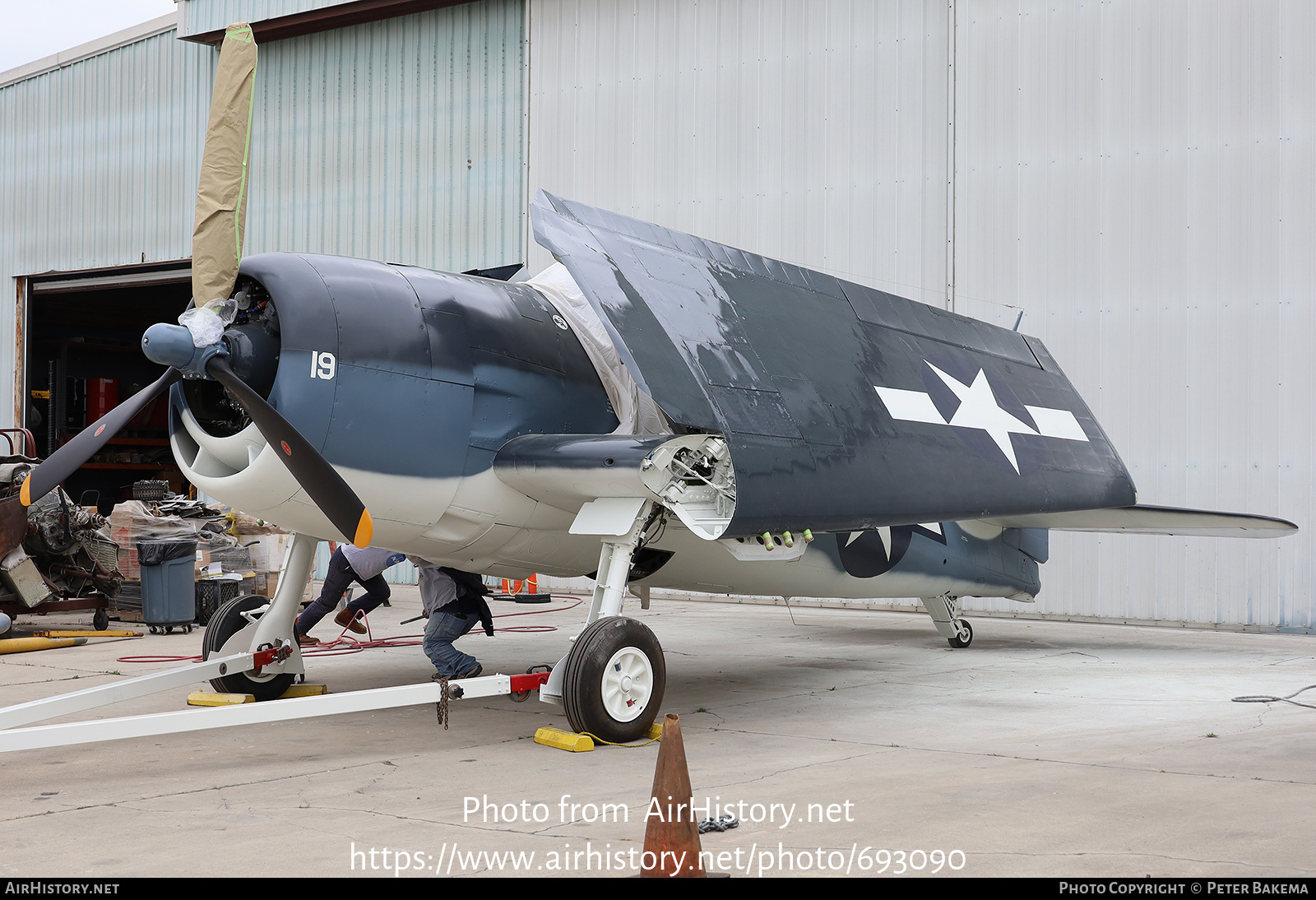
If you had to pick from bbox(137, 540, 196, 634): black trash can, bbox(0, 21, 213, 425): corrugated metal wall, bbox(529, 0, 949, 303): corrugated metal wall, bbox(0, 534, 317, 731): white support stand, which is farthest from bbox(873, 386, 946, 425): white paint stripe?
bbox(0, 21, 213, 425): corrugated metal wall

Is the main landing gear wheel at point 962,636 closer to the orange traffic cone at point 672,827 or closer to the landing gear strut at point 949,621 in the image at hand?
the landing gear strut at point 949,621

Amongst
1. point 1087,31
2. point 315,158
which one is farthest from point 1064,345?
point 315,158

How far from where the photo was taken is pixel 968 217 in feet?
50.5

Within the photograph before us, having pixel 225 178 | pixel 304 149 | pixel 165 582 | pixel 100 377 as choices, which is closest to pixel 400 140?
pixel 304 149

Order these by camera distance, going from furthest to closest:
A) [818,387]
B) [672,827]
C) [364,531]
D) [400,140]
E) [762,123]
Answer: [400,140] → [762,123] → [818,387] → [364,531] → [672,827]

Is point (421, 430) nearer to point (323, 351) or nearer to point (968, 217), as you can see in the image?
point (323, 351)

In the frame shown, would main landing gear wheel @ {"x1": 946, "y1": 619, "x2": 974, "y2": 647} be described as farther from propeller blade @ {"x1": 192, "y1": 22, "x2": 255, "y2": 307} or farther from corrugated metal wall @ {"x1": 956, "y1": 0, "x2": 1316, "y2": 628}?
propeller blade @ {"x1": 192, "y1": 22, "x2": 255, "y2": 307}

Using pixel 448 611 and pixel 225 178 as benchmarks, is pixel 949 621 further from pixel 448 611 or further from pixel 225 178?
pixel 225 178

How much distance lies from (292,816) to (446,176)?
631 inches

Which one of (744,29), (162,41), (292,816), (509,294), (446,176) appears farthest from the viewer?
(162,41)

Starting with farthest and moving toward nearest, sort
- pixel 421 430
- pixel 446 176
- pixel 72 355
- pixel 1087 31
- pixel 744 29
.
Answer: pixel 72 355 < pixel 446 176 < pixel 744 29 < pixel 1087 31 < pixel 421 430

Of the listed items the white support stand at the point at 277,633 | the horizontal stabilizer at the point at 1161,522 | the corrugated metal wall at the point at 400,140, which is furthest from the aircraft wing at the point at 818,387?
the corrugated metal wall at the point at 400,140

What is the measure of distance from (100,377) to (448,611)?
2684 cm

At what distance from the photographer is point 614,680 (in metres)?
6.44
